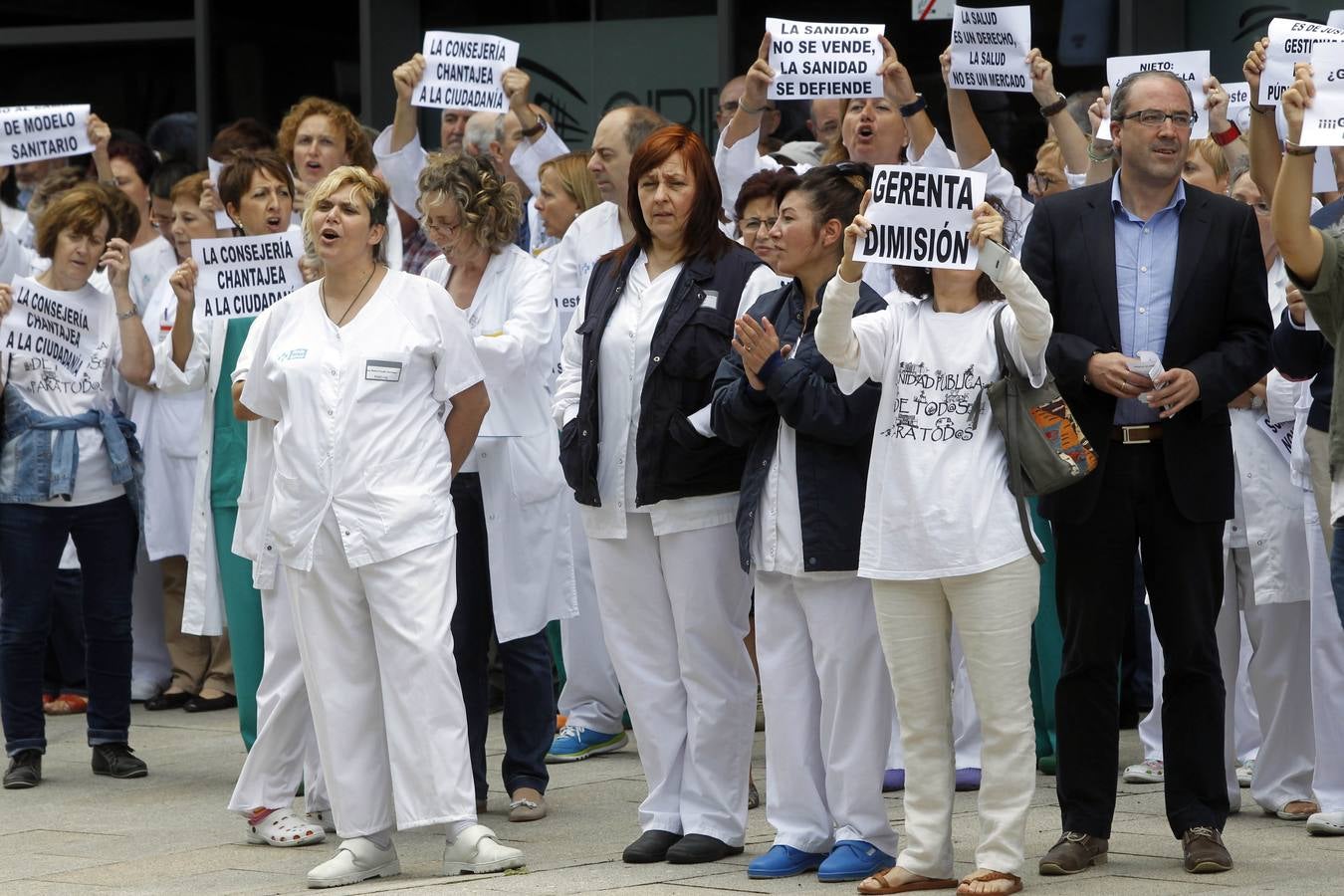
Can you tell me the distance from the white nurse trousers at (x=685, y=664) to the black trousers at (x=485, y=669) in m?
0.85

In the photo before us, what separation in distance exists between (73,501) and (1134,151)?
4.47 meters

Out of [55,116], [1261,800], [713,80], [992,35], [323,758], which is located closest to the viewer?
[323,758]

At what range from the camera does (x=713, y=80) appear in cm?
1228

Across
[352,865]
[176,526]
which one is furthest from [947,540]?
[176,526]

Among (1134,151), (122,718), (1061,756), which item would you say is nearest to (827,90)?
(1134,151)

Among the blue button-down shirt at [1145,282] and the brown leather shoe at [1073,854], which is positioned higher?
the blue button-down shirt at [1145,282]

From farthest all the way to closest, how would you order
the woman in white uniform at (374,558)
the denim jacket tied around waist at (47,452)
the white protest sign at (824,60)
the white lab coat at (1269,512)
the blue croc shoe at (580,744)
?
the blue croc shoe at (580,744) → the denim jacket tied around waist at (47,452) → the white protest sign at (824,60) → the white lab coat at (1269,512) → the woman in white uniform at (374,558)

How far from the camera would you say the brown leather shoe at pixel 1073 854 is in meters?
6.11

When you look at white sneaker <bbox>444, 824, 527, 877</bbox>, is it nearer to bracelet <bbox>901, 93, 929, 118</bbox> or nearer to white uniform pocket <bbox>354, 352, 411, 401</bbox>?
white uniform pocket <bbox>354, 352, 411, 401</bbox>

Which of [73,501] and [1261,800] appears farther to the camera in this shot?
[73,501]

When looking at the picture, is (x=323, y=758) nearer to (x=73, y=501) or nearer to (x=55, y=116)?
(x=73, y=501)

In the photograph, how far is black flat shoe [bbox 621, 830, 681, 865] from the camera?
6520mm

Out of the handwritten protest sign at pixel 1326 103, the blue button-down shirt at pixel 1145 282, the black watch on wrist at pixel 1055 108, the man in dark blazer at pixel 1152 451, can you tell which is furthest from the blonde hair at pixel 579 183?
the handwritten protest sign at pixel 1326 103

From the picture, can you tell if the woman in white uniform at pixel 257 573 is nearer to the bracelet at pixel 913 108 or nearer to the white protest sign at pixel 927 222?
the white protest sign at pixel 927 222
